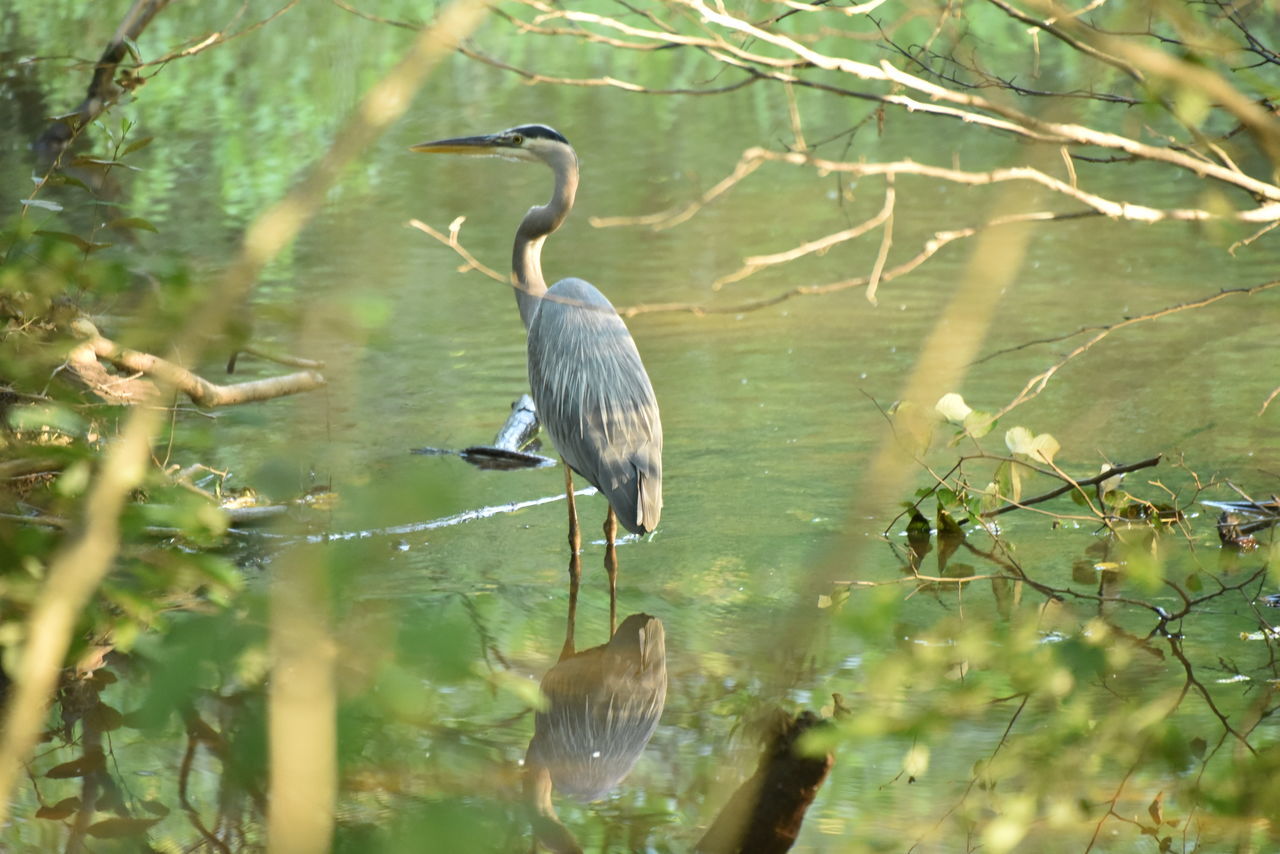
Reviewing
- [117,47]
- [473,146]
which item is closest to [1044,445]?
[473,146]

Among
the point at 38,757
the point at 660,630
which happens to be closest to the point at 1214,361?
the point at 660,630

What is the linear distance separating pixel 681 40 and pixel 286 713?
1.01 metres

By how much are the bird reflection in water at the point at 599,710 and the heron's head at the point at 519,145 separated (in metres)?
1.92

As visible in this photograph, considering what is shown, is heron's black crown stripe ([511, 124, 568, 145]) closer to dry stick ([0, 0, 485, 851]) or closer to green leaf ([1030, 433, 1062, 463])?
green leaf ([1030, 433, 1062, 463])

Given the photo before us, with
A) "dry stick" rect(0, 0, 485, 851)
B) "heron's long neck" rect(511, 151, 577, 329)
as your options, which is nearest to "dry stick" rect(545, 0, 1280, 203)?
A: "dry stick" rect(0, 0, 485, 851)

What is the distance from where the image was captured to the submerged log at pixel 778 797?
2004mm

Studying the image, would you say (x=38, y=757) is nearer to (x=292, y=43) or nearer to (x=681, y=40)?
(x=681, y=40)

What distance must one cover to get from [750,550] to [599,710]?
1.15 meters

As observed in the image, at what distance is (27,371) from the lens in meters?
1.97

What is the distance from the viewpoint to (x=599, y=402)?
4.49 m

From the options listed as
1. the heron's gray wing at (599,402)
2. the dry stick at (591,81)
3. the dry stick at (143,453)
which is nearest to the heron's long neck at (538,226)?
the heron's gray wing at (599,402)

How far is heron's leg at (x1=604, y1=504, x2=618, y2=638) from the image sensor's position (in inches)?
162

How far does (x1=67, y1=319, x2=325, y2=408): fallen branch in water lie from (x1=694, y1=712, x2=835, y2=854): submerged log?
0.91 metres

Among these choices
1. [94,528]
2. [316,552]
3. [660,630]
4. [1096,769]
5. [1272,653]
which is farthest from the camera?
[660,630]
